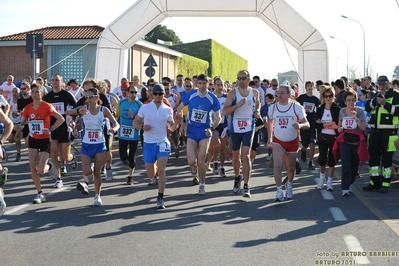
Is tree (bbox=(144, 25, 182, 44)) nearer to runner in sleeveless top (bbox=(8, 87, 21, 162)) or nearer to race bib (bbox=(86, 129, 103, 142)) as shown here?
runner in sleeveless top (bbox=(8, 87, 21, 162))

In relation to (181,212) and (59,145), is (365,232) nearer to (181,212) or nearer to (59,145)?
(181,212)

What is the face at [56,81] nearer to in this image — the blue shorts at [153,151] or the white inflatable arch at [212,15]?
the blue shorts at [153,151]

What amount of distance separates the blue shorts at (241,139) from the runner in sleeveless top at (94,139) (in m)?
2.17

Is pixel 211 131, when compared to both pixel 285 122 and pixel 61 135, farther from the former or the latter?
pixel 61 135

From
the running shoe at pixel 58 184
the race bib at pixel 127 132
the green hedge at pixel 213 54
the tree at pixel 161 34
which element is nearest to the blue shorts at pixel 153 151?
the running shoe at pixel 58 184

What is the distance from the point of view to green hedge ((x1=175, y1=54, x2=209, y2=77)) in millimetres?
57500

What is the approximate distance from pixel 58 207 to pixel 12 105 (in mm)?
9285

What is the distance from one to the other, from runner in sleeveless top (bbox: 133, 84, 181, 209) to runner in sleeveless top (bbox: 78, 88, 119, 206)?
0.65m

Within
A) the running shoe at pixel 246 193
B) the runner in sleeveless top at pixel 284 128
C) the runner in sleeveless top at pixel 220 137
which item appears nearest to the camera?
the runner in sleeveless top at pixel 284 128

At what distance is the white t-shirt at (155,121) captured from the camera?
9.98 meters

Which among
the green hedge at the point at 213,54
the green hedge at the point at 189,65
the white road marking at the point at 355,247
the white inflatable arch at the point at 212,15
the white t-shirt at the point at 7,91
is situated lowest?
the white road marking at the point at 355,247

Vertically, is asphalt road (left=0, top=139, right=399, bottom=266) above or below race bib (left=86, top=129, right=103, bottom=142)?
below

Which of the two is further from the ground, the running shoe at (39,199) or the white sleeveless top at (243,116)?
the white sleeveless top at (243,116)

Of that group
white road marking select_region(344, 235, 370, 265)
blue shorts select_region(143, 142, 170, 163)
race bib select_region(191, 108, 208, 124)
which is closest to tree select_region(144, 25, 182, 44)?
race bib select_region(191, 108, 208, 124)
